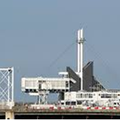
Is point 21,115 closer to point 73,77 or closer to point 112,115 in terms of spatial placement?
point 112,115

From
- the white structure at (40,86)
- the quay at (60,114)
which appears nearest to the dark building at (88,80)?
the white structure at (40,86)

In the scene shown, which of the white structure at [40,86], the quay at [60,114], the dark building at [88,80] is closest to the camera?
the quay at [60,114]

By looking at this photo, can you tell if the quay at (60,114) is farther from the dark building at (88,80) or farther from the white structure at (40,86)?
the dark building at (88,80)

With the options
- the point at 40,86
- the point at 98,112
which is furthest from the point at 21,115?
the point at 40,86

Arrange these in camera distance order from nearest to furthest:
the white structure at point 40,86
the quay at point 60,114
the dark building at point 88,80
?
the quay at point 60,114 → the white structure at point 40,86 → the dark building at point 88,80

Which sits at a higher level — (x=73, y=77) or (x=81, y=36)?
(x=81, y=36)

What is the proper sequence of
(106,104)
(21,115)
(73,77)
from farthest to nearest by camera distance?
(73,77) < (106,104) < (21,115)

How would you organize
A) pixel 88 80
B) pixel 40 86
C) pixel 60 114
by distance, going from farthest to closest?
1. pixel 88 80
2. pixel 40 86
3. pixel 60 114

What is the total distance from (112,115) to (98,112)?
2.35 metres

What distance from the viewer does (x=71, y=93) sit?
482 feet

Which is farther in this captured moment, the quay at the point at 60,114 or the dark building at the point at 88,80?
the dark building at the point at 88,80

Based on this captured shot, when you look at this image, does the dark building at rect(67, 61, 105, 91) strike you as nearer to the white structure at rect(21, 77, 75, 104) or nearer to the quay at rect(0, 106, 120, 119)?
the white structure at rect(21, 77, 75, 104)

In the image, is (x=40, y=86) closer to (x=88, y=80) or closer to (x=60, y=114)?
(x=88, y=80)

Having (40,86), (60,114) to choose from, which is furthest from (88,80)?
(60,114)
